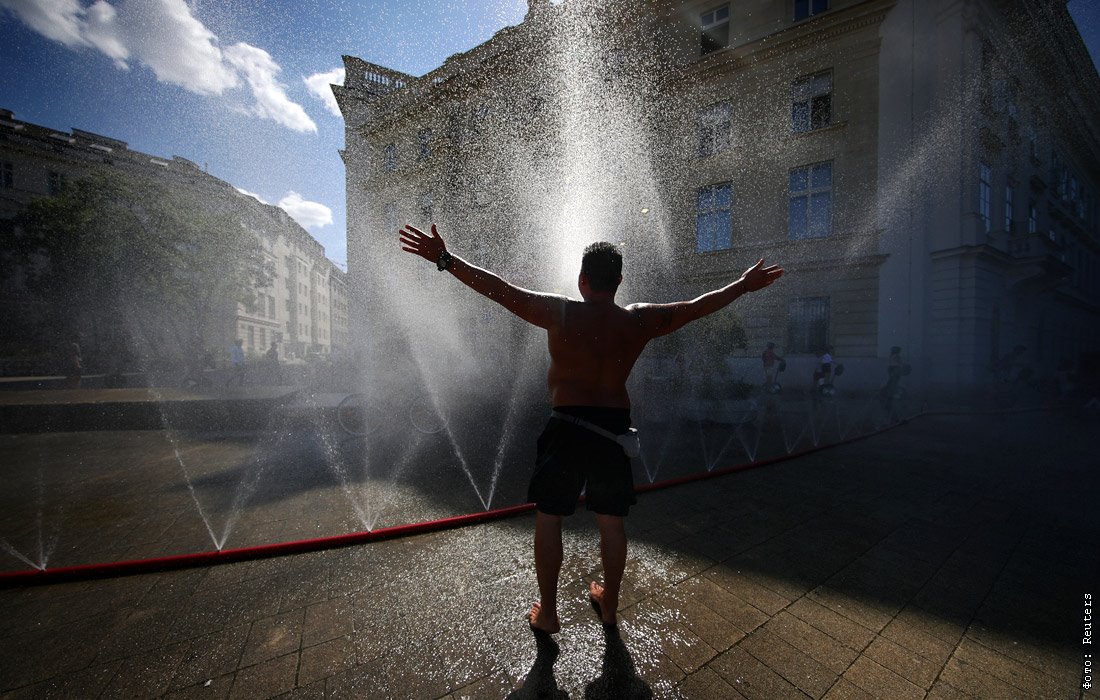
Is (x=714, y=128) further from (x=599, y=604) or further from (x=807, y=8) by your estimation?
(x=599, y=604)

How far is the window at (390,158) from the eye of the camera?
22984 millimetres

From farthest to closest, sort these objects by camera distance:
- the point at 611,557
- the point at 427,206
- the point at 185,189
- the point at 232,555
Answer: the point at 427,206 < the point at 185,189 < the point at 232,555 < the point at 611,557

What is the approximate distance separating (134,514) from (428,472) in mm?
2598

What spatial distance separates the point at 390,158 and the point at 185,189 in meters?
10.2

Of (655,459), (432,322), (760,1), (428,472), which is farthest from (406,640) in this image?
(760,1)

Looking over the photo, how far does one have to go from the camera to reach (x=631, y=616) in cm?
214

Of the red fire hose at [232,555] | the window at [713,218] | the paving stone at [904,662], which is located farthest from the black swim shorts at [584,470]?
the window at [713,218]

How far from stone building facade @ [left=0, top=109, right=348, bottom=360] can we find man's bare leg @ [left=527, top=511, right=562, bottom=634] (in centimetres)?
2756

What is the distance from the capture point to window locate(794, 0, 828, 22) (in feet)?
51.1

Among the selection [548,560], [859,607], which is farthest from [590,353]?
[859,607]

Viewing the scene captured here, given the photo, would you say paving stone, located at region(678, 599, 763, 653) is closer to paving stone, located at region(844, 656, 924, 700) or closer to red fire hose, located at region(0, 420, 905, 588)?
paving stone, located at region(844, 656, 924, 700)

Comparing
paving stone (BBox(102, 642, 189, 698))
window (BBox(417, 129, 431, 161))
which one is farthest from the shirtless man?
window (BBox(417, 129, 431, 161))

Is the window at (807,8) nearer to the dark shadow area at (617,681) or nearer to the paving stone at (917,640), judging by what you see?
the paving stone at (917,640)

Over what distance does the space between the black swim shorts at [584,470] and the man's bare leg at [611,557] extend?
6 centimetres
